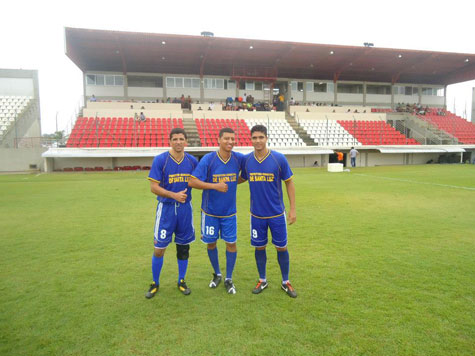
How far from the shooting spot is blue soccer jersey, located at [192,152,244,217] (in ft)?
12.8

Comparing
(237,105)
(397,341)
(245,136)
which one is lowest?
(397,341)

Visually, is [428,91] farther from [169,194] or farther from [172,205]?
[169,194]

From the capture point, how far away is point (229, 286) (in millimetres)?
3877

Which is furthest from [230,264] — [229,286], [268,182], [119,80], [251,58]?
[119,80]

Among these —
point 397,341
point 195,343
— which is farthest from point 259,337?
point 397,341

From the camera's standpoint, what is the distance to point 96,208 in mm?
9102

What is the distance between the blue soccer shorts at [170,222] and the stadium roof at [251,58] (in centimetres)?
2557

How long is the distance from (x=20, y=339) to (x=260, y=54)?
101ft

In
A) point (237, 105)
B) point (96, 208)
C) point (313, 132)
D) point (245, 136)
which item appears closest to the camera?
point (96, 208)

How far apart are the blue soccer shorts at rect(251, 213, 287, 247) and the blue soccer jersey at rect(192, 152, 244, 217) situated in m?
0.36

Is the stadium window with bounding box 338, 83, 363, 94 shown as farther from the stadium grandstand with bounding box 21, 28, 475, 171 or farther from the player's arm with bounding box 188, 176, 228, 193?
the player's arm with bounding box 188, 176, 228, 193

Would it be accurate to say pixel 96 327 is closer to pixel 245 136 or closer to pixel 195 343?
pixel 195 343

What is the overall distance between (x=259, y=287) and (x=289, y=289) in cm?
38

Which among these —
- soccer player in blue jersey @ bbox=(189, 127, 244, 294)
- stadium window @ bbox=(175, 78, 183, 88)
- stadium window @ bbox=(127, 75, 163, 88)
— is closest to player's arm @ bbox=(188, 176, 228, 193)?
soccer player in blue jersey @ bbox=(189, 127, 244, 294)
